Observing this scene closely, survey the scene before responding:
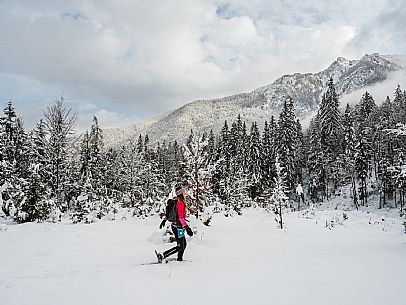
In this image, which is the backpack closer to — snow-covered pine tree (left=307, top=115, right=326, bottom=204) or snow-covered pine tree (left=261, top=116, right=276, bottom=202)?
snow-covered pine tree (left=261, top=116, right=276, bottom=202)

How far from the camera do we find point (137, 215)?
19172 mm

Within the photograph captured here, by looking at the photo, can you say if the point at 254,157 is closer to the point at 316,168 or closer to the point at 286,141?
the point at 286,141

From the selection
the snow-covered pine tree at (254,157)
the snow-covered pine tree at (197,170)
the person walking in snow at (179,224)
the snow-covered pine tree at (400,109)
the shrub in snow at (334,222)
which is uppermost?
the snow-covered pine tree at (400,109)

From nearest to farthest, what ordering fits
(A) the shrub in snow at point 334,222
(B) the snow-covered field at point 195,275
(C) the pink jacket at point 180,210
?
(B) the snow-covered field at point 195,275, (C) the pink jacket at point 180,210, (A) the shrub in snow at point 334,222

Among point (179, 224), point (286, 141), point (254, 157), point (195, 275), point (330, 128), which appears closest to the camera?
point (195, 275)

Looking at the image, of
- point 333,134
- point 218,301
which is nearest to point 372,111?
point 333,134

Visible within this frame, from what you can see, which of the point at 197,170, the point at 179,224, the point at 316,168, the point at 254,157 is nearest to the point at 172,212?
the point at 179,224

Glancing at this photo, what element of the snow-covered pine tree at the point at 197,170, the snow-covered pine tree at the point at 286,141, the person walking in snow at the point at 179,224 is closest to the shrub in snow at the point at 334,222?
the snow-covered pine tree at the point at 197,170

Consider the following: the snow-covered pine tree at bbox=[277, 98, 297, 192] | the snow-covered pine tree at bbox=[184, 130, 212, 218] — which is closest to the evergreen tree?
the snow-covered pine tree at bbox=[184, 130, 212, 218]

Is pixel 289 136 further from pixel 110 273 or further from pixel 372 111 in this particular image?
pixel 110 273

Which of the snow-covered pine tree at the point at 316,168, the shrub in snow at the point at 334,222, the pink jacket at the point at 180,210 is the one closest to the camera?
the pink jacket at the point at 180,210

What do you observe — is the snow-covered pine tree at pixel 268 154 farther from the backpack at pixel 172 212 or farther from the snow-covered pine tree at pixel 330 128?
the backpack at pixel 172 212

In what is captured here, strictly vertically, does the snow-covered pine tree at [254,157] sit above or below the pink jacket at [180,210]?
above

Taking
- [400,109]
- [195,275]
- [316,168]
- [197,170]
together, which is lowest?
[195,275]
